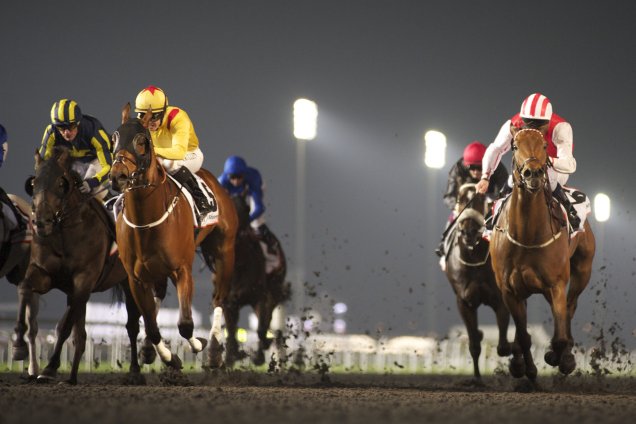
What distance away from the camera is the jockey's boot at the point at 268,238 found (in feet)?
52.6

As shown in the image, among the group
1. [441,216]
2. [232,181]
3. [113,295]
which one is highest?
[441,216]

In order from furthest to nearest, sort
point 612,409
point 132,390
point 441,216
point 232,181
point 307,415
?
point 441,216 → point 232,181 → point 132,390 → point 612,409 → point 307,415

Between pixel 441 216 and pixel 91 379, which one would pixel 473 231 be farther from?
pixel 441 216

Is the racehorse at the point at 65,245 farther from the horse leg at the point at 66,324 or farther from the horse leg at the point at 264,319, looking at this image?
the horse leg at the point at 264,319

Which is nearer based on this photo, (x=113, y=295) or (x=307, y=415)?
(x=307, y=415)

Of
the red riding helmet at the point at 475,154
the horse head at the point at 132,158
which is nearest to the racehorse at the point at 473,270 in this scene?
the red riding helmet at the point at 475,154

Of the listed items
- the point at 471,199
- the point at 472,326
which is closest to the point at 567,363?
the point at 471,199

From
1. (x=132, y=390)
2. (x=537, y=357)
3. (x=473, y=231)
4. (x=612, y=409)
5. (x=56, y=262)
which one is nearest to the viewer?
(x=612, y=409)

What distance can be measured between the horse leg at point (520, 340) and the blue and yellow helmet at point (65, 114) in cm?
488

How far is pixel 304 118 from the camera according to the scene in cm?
2045

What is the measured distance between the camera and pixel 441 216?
147 feet

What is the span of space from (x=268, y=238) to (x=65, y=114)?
5.09 metres

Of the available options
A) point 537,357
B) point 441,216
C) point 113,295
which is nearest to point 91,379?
point 113,295

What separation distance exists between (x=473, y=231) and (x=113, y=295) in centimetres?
432
